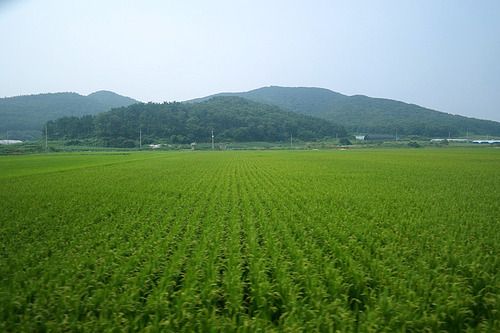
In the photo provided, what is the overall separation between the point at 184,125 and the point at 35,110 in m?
86.9

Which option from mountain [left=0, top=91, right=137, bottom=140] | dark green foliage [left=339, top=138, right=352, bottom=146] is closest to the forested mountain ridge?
dark green foliage [left=339, top=138, right=352, bottom=146]

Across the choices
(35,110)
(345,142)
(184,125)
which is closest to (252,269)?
(345,142)

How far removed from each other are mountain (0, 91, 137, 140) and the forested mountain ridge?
27.5 metres

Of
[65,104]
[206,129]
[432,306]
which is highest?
[65,104]

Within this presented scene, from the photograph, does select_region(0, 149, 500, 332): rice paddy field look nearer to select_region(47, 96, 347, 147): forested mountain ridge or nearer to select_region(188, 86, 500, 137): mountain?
select_region(47, 96, 347, 147): forested mountain ridge

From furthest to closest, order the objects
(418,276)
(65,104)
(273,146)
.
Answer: (65,104) → (273,146) → (418,276)

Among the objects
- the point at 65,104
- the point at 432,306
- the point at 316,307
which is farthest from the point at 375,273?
the point at 65,104

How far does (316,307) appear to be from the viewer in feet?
10.1

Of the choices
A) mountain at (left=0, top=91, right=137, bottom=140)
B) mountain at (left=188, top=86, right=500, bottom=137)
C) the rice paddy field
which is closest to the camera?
the rice paddy field

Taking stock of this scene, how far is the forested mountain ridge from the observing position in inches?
3866

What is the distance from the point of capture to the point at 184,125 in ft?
360

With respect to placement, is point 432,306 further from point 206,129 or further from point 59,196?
point 206,129

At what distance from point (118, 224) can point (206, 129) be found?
10599cm

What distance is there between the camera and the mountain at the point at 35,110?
115875 millimetres
